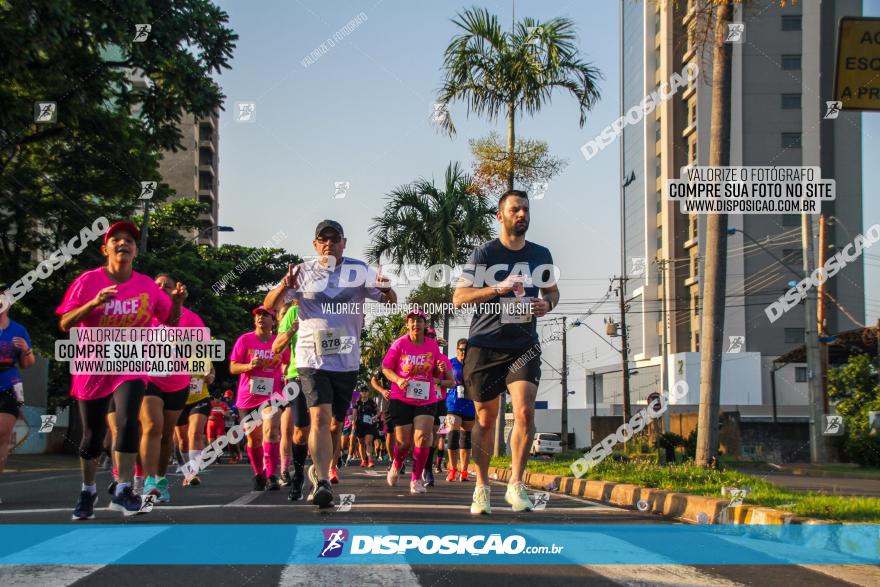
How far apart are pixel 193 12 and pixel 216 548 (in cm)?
1704

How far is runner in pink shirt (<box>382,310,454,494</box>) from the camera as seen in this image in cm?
1203

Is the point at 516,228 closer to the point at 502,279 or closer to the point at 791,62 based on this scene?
the point at 502,279

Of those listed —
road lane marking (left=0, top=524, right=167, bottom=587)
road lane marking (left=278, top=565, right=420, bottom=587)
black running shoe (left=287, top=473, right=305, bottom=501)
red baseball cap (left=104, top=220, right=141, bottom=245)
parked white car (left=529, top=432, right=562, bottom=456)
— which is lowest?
parked white car (left=529, top=432, right=562, bottom=456)

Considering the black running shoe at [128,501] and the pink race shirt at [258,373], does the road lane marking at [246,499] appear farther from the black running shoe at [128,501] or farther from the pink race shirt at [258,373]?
the black running shoe at [128,501]

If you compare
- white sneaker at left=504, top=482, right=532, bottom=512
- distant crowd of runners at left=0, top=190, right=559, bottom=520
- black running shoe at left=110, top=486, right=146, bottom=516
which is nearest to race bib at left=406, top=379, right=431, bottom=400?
distant crowd of runners at left=0, top=190, right=559, bottom=520

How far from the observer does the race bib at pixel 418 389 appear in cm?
1198

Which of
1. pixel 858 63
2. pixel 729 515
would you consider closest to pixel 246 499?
pixel 729 515

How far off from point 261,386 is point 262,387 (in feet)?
0.06

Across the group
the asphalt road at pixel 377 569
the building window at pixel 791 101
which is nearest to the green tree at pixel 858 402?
the asphalt road at pixel 377 569

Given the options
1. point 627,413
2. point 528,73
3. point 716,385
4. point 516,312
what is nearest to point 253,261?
point 627,413

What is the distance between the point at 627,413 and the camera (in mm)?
41906

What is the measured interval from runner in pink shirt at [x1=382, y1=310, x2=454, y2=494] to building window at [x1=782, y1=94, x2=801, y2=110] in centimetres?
5201

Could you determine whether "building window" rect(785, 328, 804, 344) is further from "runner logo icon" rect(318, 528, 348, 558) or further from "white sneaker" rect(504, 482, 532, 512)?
"runner logo icon" rect(318, 528, 348, 558)

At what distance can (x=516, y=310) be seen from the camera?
Result: 24.7 feet
